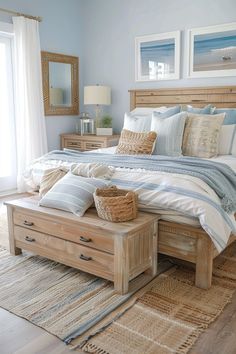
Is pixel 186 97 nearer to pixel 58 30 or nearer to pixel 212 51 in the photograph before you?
pixel 212 51

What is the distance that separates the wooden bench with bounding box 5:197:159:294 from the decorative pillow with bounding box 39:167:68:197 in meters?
0.14

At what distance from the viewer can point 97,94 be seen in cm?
484

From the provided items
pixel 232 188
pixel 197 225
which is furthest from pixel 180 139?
pixel 197 225

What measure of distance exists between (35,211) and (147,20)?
3.27 metres

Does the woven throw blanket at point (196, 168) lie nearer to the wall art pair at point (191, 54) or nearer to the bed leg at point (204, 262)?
the bed leg at point (204, 262)

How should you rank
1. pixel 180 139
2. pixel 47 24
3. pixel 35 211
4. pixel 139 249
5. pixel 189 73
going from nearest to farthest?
pixel 139 249 → pixel 35 211 → pixel 180 139 → pixel 189 73 → pixel 47 24

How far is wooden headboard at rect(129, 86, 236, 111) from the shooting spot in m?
4.06

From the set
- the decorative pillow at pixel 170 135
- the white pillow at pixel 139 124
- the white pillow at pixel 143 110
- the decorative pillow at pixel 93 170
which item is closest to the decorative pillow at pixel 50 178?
the decorative pillow at pixel 93 170

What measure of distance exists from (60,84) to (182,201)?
11.5 feet

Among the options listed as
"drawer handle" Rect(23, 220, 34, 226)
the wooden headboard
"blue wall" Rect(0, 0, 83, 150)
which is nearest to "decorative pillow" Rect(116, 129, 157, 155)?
"drawer handle" Rect(23, 220, 34, 226)

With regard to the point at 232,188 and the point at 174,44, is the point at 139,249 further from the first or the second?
the point at 174,44

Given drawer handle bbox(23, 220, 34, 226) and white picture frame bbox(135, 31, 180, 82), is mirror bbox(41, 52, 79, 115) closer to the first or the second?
white picture frame bbox(135, 31, 180, 82)

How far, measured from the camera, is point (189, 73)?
4363mm

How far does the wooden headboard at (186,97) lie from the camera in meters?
4.06
